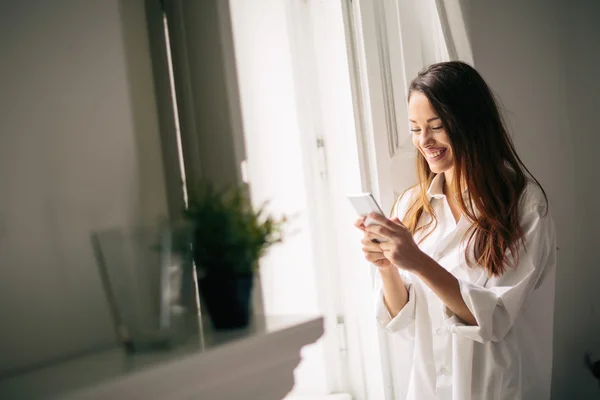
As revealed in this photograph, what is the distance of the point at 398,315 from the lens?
145cm

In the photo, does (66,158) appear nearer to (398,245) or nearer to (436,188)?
(398,245)

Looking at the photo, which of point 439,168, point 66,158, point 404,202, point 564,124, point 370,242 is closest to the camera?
point 66,158

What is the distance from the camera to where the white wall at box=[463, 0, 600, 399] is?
206 cm

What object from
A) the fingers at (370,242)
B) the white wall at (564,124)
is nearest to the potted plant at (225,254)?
the fingers at (370,242)

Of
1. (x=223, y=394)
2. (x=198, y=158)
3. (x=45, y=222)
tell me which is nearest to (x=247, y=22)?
(x=198, y=158)

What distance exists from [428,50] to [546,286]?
0.79 m

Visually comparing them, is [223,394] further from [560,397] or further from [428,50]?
[560,397]

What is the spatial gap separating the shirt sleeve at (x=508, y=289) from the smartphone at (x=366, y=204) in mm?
242

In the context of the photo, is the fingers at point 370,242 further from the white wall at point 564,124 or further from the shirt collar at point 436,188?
the white wall at point 564,124

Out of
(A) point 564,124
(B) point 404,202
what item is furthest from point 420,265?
(A) point 564,124

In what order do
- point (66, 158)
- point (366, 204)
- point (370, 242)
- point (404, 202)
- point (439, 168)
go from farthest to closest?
point (404, 202), point (439, 168), point (370, 242), point (366, 204), point (66, 158)

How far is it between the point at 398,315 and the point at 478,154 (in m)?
0.43

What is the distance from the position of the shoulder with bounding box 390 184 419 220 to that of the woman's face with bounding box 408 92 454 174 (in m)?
0.19

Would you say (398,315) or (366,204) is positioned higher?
(366,204)
